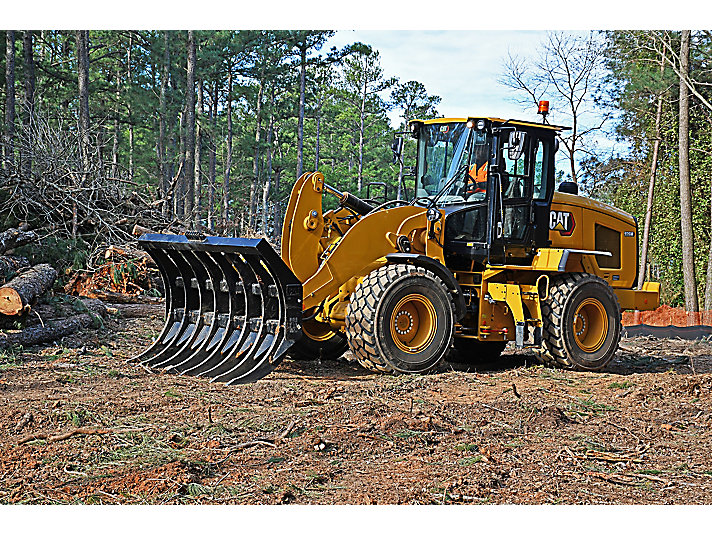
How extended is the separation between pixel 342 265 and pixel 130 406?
2.63 meters

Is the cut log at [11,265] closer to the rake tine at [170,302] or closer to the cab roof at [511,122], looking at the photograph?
the rake tine at [170,302]

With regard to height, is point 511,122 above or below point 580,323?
above

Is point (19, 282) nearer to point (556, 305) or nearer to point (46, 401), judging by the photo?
point (46, 401)

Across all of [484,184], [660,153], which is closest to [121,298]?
[484,184]

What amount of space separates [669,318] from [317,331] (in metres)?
14.9

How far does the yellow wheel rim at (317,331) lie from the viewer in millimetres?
8445

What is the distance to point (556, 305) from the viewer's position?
855cm

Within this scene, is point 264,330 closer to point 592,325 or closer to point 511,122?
point 511,122

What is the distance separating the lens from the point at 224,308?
8.02m

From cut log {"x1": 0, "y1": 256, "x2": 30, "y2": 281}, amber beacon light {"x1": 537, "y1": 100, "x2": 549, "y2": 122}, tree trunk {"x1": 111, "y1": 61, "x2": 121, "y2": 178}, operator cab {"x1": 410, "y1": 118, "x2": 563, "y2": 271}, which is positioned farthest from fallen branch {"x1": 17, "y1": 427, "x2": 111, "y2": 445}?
tree trunk {"x1": 111, "y1": 61, "x2": 121, "y2": 178}

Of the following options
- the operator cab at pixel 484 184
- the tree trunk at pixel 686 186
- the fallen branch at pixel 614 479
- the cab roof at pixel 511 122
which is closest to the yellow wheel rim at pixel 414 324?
the operator cab at pixel 484 184

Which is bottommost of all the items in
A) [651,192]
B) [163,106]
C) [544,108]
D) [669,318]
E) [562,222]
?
[669,318]

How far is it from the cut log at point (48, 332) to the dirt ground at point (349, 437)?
0.57 metres

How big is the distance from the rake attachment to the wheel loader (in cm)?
2
